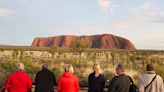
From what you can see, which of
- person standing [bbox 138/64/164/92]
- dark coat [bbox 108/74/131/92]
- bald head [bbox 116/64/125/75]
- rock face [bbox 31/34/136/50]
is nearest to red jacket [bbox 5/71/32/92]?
dark coat [bbox 108/74/131/92]

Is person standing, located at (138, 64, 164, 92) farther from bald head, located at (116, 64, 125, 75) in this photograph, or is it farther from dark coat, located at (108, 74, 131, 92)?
bald head, located at (116, 64, 125, 75)

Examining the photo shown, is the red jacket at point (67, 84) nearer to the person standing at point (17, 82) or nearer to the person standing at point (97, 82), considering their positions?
the person standing at point (97, 82)

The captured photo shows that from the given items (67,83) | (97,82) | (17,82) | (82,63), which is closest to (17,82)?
(17,82)

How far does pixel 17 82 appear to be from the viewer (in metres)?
10.7

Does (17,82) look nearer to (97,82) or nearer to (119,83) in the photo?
(97,82)

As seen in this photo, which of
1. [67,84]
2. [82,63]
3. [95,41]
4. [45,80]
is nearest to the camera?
[67,84]

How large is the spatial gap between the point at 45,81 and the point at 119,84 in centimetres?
244

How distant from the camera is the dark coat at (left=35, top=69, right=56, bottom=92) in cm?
1130

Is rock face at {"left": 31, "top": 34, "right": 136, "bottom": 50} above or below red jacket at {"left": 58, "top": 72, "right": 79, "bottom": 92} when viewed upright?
above

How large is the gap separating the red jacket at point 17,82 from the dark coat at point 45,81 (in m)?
0.65

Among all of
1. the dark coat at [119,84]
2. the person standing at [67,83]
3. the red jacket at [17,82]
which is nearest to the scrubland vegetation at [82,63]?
the person standing at [67,83]

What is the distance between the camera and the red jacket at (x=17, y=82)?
10.7 meters

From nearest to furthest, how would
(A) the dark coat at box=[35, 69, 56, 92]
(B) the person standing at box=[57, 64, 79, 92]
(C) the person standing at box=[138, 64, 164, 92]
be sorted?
(C) the person standing at box=[138, 64, 164, 92]
(B) the person standing at box=[57, 64, 79, 92]
(A) the dark coat at box=[35, 69, 56, 92]

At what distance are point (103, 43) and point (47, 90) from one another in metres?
150
